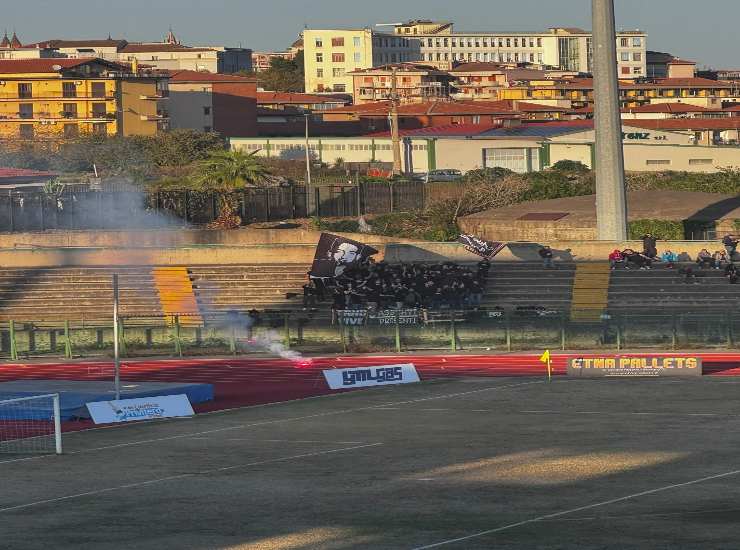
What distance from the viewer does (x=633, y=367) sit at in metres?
46.7

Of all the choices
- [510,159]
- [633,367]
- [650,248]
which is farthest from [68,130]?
[633,367]

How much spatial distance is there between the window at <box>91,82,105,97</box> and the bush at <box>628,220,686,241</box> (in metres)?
70.8

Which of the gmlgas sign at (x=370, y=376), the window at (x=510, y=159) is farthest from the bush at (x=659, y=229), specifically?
the window at (x=510, y=159)

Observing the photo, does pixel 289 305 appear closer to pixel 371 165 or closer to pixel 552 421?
pixel 552 421

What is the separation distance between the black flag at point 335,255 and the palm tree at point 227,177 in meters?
18.5

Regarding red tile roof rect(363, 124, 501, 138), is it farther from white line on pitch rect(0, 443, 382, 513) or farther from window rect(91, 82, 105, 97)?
white line on pitch rect(0, 443, 382, 513)

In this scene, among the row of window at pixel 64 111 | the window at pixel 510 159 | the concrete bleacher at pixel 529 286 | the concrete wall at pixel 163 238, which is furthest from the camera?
the row of window at pixel 64 111

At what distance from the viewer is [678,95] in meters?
194

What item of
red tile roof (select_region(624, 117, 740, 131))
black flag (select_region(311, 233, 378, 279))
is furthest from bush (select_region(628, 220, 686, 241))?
red tile roof (select_region(624, 117, 740, 131))

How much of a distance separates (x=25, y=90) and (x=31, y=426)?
100m

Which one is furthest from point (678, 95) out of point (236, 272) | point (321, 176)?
point (236, 272)

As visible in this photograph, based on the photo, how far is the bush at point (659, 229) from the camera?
240ft

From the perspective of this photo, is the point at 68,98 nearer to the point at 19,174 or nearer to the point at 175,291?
the point at 19,174

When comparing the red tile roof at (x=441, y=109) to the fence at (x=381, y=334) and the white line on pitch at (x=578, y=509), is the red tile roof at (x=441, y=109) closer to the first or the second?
the fence at (x=381, y=334)
